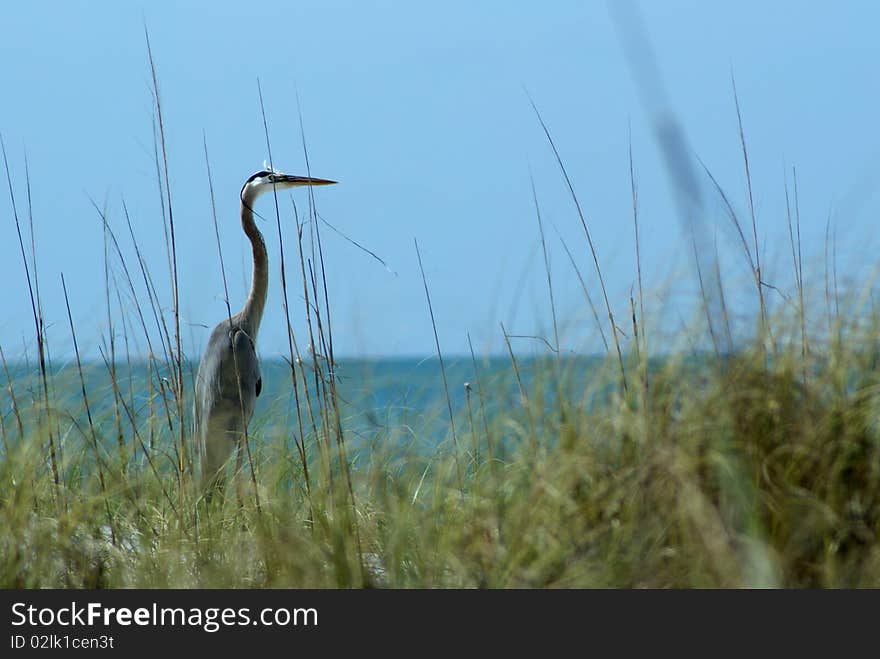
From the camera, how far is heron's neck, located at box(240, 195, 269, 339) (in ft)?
15.0

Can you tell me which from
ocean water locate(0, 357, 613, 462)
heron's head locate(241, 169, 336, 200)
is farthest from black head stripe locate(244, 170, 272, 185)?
ocean water locate(0, 357, 613, 462)

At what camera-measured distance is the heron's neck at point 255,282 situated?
4562 mm

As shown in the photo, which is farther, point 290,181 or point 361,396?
point 290,181

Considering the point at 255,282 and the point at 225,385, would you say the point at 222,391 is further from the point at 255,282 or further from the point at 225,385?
the point at 255,282

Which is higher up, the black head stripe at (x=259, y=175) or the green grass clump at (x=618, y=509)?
the black head stripe at (x=259, y=175)

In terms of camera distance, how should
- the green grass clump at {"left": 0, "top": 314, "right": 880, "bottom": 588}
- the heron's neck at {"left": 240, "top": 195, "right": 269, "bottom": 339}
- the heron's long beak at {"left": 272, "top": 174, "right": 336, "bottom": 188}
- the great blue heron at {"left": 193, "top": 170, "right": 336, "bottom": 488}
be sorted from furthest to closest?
the heron's long beak at {"left": 272, "top": 174, "right": 336, "bottom": 188}
the heron's neck at {"left": 240, "top": 195, "right": 269, "bottom": 339}
the great blue heron at {"left": 193, "top": 170, "right": 336, "bottom": 488}
the green grass clump at {"left": 0, "top": 314, "right": 880, "bottom": 588}

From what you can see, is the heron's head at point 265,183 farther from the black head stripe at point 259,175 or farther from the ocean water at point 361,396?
the ocean water at point 361,396

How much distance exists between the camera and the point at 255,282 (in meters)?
4.60

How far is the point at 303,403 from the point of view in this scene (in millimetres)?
2553

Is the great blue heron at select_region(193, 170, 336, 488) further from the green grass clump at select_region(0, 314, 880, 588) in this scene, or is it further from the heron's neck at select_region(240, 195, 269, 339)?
the green grass clump at select_region(0, 314, 880, 588)

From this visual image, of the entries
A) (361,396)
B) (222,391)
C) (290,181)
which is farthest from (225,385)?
(361,396)

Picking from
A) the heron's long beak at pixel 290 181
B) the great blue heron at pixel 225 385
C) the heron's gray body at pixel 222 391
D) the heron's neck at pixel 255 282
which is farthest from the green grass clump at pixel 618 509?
the heron's long beak at pixel 290 181

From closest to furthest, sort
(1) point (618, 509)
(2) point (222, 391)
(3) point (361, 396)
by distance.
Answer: (1) point (618, 509), (3) point (361, 396), (2) point (222, 391)
